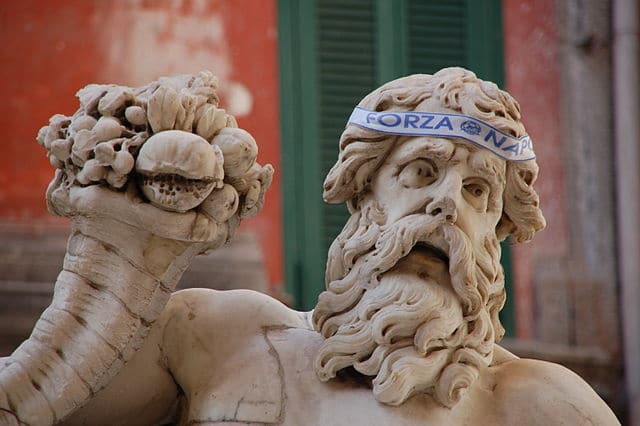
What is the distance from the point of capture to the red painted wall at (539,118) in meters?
10.8

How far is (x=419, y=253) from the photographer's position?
4.67m

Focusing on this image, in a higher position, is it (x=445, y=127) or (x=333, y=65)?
(x=333, y=65)

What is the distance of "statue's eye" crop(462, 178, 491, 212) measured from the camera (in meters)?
4.70

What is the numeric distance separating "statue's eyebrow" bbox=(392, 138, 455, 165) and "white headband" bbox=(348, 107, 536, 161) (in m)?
0.01

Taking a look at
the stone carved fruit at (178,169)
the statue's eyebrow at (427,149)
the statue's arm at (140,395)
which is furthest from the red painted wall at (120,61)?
the stone carved fruit at (178,169)

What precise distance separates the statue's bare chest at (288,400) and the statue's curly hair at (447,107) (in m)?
0.37

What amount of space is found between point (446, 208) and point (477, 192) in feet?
0.43

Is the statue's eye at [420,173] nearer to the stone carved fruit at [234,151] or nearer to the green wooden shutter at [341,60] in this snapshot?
the stone carved fruit at [234,151]

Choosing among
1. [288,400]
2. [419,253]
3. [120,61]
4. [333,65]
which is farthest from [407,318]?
[333,65]

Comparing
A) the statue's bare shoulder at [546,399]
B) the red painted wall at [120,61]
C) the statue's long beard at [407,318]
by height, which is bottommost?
the statue's bare shoulder at [546,399]

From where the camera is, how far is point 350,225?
4773 millimetres

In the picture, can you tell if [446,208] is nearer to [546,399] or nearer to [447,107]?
[447,107]

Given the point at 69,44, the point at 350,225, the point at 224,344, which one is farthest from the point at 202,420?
the point at 69,44

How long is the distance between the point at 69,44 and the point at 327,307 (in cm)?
549
